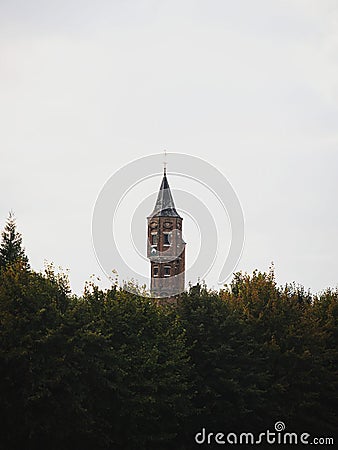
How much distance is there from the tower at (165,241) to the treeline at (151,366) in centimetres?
4059

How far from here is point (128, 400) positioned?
39219 millimetres

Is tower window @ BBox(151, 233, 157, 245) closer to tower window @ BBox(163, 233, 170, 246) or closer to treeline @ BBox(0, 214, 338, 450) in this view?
tower window @ BBox(163, 233, 170, 246)

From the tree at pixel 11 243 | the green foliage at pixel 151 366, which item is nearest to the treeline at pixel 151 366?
the green foliage at pixel 151 366

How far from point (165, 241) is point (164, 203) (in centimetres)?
547

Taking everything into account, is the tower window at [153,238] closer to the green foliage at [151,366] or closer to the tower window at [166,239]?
the tower window at [166,239]

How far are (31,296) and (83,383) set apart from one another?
519 cm

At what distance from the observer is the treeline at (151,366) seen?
36344mm

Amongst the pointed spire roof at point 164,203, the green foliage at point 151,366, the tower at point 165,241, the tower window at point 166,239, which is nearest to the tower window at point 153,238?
the tower at point 165,241

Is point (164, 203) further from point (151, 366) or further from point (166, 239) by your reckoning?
point (151, 366)

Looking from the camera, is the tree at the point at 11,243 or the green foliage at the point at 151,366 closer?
the green foliage at the point at 151,366

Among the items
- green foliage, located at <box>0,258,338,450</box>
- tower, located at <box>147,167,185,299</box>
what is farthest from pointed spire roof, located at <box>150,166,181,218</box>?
green foliage, located at <box>0,258,338,450</box>

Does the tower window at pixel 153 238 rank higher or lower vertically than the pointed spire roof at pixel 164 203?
lower


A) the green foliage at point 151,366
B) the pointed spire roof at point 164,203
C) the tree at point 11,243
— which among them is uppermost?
the pointed spire roof at point 164,203

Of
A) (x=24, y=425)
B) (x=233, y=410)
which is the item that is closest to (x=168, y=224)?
(x=233, y=410)
